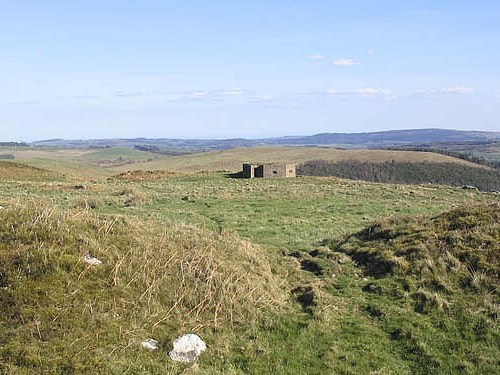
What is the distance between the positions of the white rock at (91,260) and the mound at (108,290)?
3.3 inches

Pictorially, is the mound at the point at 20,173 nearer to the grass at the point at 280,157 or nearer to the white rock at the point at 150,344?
the white rock at the point at 150,344

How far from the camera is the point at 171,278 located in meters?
10.5

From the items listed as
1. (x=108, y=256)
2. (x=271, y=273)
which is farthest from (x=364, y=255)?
(x=108, y=256)

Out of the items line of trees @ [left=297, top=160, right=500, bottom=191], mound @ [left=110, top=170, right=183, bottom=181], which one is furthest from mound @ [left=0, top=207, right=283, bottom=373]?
line of trees @ [left=297, top=160, right=500, bottom=191]

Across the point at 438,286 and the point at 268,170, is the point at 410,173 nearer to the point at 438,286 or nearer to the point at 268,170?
the point at 268,170

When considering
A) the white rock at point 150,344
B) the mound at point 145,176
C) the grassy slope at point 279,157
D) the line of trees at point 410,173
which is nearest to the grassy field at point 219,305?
the white rock at point 150,344

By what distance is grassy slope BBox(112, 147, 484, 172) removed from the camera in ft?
427

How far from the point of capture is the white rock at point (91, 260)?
10289 millimetres

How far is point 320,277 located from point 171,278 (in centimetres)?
427

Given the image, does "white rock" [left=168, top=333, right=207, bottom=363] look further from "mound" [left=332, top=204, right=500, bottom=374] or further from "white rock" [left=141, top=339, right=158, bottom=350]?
"mound" [left=332, top=204, right=500, bottom=374]

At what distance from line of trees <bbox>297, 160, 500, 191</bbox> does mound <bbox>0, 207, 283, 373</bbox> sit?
10345 centimetres

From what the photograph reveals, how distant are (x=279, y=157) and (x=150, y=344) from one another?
140736 millimetres

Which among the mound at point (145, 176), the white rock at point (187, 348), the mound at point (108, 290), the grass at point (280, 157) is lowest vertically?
the grass at point (280, 157)

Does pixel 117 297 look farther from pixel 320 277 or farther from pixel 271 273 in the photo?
pixel 320 277
